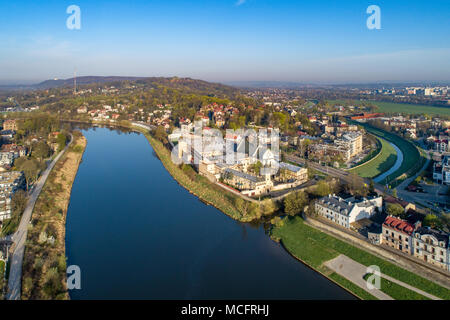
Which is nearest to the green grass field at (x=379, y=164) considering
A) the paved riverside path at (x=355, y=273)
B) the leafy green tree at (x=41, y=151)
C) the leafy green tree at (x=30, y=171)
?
the paved riverside path at (x=355, y=273)

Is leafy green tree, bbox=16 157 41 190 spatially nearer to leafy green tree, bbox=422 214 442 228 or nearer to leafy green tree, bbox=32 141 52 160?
leafy green tree, bbox=32 141 52 160

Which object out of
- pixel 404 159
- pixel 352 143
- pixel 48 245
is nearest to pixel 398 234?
pixel 48 245

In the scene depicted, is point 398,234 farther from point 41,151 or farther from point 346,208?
point 41,151

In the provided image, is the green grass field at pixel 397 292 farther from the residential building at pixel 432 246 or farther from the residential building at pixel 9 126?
the residential building at pixel 9 126

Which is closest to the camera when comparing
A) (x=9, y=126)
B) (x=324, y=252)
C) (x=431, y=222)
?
(x=324, y=252)

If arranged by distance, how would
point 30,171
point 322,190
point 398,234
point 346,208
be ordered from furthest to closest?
point 30,171 < point 322,190 < point 346,208 < point 398,234

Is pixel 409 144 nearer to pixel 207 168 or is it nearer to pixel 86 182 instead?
pixel 207 168

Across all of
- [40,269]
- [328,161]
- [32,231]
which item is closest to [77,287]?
[40,269]

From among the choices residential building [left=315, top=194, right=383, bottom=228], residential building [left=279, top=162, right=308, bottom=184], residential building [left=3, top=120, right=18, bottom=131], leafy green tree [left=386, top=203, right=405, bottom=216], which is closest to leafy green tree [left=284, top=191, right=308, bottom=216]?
residential building [left=315, top=194, right=383, bottom=228]
